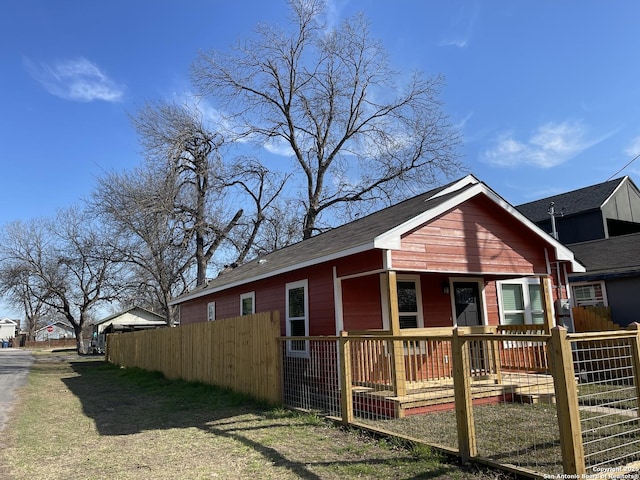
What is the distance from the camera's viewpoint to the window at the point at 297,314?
398 inches

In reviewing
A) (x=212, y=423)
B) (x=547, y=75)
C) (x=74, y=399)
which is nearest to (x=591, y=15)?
(x=547, y=75)

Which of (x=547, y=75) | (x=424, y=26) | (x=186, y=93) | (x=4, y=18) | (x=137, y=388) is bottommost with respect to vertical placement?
(x=137, y=388)

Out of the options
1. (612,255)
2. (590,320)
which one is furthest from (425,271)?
(612,255)

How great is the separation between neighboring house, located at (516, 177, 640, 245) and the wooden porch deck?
19.0 meters

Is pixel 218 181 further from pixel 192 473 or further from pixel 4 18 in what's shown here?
pixel 192 473

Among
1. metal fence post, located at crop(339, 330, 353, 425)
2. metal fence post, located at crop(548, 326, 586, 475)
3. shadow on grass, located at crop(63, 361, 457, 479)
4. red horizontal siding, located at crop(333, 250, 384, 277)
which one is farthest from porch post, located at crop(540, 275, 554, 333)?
metal fence post, located at crop(548, 326, 586, 475)

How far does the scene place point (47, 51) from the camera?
13617 millimetres

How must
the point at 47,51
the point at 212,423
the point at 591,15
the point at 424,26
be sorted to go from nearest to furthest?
the point at 212,423
the point at 591,15
the point at 47,51
the point at 424,26

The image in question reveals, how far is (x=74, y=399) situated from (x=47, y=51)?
32.7ft

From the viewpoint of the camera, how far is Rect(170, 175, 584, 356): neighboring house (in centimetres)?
810

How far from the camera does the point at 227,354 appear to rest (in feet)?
33.7

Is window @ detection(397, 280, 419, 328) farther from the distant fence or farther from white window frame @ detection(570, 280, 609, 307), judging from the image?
white window frame @ detection(570, 280, 609, 307)

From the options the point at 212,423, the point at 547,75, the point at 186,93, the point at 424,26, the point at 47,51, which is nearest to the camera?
the point at 212,423

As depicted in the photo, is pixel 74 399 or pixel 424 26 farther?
pixel 424 26
